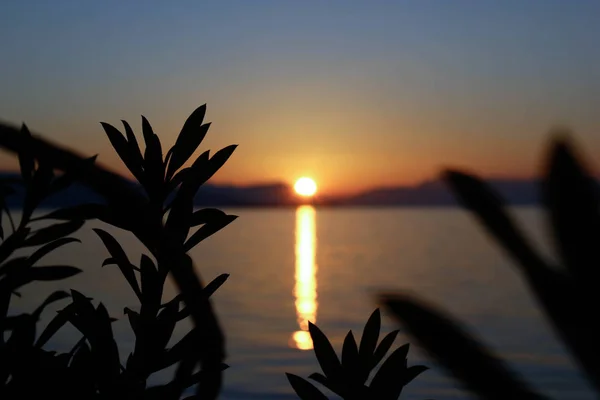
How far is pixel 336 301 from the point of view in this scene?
2316 centimetres

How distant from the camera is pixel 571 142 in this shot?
0.75ft

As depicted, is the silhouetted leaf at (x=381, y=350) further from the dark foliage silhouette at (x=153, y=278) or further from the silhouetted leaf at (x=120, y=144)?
the silhouetted leaf at (x=120, y=144)

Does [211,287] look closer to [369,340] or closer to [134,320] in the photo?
[134,320]

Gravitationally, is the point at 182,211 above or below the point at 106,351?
above

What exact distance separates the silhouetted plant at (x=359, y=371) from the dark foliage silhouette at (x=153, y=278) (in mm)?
172

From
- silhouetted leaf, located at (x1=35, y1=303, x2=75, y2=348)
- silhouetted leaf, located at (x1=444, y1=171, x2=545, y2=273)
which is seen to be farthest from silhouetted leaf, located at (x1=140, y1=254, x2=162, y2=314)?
silhouetted leaf, located at (x1=444, y1=171, x2=545, y2=273)

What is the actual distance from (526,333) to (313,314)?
5899 mm

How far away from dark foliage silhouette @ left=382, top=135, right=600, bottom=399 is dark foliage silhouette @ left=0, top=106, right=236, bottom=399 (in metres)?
0.66

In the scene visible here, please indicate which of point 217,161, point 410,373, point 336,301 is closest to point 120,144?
point 217,161

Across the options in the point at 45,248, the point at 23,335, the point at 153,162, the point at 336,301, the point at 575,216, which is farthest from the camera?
the point at 336,301

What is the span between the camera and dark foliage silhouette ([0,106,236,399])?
3.03 feet

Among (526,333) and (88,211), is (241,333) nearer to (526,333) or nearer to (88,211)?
(526,333)

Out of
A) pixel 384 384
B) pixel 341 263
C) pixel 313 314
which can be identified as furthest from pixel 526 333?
pixel 341 263

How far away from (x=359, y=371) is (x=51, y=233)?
561 mm
